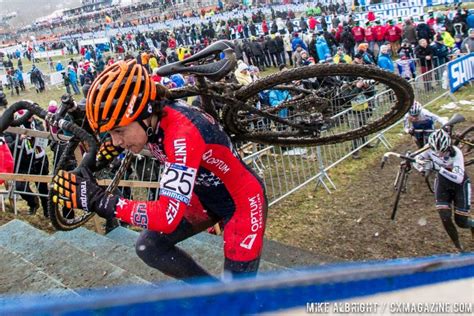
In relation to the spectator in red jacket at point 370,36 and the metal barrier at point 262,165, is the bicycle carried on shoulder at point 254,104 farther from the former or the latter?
the spectator in red jacket at point 370,36

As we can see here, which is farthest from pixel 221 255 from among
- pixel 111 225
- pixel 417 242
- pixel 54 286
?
pixel 417 242

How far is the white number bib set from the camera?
2.60 metres

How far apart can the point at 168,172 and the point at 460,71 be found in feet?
42.1

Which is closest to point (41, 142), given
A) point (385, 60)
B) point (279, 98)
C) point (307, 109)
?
point (279, 98)

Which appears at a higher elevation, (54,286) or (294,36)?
(294,36)

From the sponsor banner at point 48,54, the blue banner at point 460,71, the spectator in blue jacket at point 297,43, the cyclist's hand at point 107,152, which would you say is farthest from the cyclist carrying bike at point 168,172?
the sponsor banner at point 48,54

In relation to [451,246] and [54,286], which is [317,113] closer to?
[54,286]

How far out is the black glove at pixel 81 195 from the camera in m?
2.65

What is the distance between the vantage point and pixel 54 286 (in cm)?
396

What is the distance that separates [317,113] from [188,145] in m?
1.83

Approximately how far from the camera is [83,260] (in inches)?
179

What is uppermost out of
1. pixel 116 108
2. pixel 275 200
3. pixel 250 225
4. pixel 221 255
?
pixel 116 108

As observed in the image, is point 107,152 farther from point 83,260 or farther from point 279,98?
point 279,98

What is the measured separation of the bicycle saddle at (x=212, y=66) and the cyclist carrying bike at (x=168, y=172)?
21 cm
